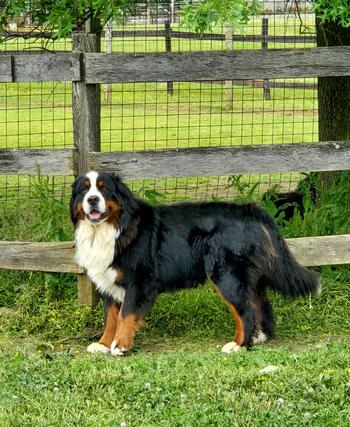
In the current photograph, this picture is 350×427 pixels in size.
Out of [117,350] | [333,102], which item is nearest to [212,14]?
[117,350]

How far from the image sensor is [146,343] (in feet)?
22.5

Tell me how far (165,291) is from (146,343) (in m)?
0.46

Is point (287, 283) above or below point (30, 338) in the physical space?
above

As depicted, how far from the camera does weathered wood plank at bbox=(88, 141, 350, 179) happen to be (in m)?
7.06

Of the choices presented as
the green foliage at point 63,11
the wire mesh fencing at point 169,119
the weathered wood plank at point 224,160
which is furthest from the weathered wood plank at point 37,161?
the green foliage at point 63,11

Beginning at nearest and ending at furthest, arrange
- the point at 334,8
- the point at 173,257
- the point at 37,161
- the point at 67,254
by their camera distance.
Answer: the point at 173,257 < the point at 334,8 < the point at 37,161 < the point at 67,254

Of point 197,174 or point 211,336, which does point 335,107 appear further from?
point 211,336

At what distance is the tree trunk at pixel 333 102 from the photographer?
9.19 metres

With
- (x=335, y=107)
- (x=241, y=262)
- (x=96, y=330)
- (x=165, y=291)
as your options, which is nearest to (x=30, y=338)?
(x=96, y=330)

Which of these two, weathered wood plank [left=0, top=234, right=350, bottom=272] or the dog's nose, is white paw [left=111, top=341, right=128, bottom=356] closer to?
weathered wood plank [left=0, top=234, right=350, bottom=272]

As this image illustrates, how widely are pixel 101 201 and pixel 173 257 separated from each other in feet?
2.36

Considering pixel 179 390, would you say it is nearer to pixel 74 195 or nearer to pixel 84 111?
pixel 74 195

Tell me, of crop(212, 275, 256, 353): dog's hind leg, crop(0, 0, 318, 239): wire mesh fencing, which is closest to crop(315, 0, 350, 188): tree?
crop(0, 0, 318, 239): wire mesh fencing

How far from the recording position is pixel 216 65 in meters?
7.11
